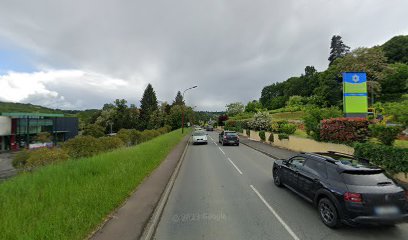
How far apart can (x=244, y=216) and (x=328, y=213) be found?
198 cm

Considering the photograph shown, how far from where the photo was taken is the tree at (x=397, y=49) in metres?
74.9

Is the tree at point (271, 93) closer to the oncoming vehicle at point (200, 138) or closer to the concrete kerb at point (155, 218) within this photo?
the oncoming vehicle at point (200, 138)

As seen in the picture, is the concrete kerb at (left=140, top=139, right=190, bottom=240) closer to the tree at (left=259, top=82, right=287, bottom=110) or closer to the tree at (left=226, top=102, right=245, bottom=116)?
the tree at (left=226, top=102, right=245, bottom=116)

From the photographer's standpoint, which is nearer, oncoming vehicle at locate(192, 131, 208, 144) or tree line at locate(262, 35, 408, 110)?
oncoming vehicle at locate(192, 131, 208, 144)

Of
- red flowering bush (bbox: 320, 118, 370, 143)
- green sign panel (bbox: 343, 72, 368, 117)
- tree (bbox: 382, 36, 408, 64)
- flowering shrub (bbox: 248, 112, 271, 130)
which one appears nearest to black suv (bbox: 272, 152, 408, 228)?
red flowering bush (bbox: 320, 118, 370, 143)

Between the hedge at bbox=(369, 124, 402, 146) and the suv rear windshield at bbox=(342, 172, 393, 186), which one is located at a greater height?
the hedge at bbox=(369, 124, 402, 146)

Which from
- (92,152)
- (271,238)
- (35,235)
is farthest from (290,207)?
(92,152)

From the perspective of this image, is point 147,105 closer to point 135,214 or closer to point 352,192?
point 135,214

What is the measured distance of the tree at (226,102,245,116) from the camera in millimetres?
110500

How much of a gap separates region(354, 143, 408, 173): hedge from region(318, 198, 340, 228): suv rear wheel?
5.72m

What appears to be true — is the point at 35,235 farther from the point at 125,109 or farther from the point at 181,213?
the point at 125,109

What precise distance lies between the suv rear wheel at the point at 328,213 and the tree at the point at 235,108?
340 ft

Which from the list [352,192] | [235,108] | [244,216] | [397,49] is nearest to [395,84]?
[397,49]

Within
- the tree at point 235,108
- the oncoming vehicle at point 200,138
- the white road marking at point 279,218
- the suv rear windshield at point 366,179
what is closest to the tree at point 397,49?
the tree at point 235,108
